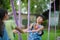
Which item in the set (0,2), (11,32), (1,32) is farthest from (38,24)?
(0,2)

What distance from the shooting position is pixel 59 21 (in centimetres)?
2227

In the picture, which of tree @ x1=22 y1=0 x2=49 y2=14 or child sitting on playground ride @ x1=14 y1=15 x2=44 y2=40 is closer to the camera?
child sitting on playground ride @ x1=14 y1=15 x2=44 y2=40

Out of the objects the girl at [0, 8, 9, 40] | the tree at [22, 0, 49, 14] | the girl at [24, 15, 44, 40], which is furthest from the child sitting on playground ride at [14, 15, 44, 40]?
the tree at [22, 0, 49, 14]

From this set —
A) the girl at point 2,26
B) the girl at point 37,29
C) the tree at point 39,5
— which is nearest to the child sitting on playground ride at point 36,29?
the girl at point 37,29

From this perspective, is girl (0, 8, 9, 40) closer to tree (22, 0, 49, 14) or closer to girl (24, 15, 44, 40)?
girl (24, 15, 44, 40)

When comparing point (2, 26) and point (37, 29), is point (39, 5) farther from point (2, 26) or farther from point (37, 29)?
point (2, 26)

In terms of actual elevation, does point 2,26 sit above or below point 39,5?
above

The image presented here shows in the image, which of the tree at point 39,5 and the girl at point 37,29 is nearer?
the girl at point 37,29

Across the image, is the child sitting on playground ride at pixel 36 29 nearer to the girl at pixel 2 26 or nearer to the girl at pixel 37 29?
the girl at pixel 37 29

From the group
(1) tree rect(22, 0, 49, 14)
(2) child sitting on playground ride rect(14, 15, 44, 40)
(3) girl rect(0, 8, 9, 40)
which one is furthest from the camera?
(1) tree rect(22, 0, 49, 14)

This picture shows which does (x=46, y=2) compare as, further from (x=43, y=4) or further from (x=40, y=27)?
(x=40, y=27)

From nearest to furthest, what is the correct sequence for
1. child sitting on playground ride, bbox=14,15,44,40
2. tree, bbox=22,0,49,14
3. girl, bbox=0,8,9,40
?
girl, bbox=0,8,9,40 → child sitting on playground ride, bbox=14,15,44,40 → tree, bbox=22,0,49,14

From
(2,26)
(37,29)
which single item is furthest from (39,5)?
(2,26)

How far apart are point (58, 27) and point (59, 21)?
29.9 inches
